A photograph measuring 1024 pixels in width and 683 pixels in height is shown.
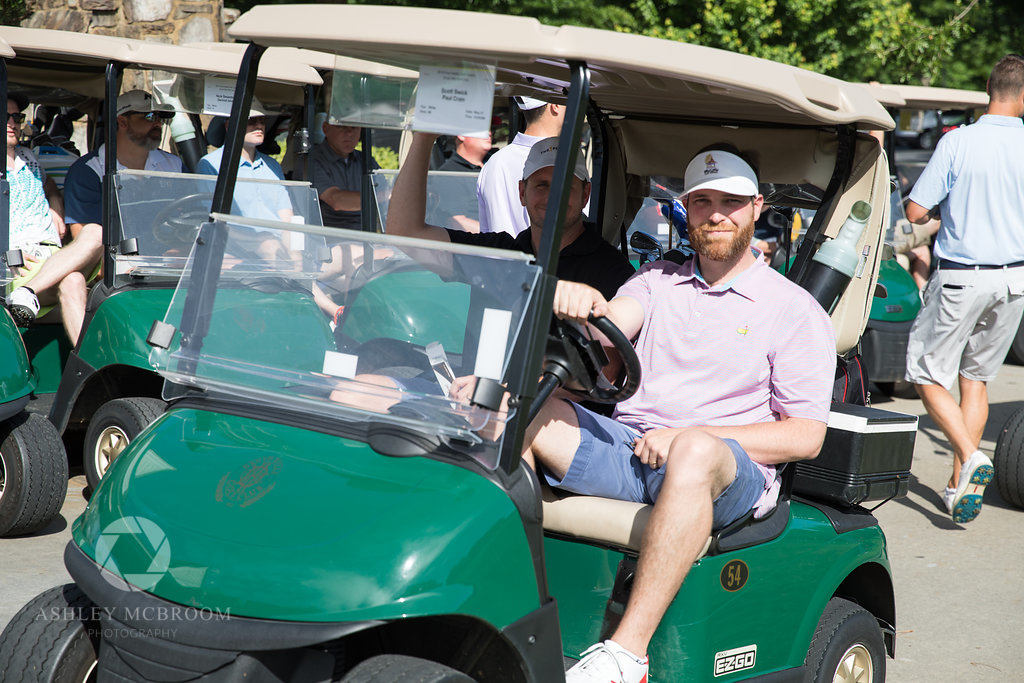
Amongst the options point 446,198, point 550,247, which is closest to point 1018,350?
point 446,198

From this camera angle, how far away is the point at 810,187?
10.6 feet

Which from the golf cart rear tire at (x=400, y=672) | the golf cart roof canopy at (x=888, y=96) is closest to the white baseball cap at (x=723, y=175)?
the golf cart rear tire at (x=400, y=672)

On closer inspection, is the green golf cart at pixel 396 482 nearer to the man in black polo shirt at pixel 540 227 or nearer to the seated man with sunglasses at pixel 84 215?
the man in black polo shirt at pixel 540 227

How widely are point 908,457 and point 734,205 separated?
0.89 metres

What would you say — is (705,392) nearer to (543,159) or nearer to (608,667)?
(608,667)

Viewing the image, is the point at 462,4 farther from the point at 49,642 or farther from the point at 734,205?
the point at 49,642

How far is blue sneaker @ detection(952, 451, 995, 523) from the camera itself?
15.8 ft

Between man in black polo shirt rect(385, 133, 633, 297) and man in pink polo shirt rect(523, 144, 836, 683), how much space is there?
34 centimetres

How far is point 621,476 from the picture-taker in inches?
104

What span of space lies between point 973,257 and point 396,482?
3.88 metres

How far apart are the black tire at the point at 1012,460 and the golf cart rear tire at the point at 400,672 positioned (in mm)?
3883

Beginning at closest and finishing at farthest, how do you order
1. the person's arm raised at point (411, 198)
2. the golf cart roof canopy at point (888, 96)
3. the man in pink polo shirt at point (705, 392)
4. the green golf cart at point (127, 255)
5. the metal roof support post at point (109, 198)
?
the man in pink polo shirt at point (705, 392) → the person's arm raised at point (411, 198) → the green golf cart at point (127, 255) → the metal roof support post at point (109, 198) → the golf cart roof canopy at point (888, 96)

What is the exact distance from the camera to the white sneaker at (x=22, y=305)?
4746 mm

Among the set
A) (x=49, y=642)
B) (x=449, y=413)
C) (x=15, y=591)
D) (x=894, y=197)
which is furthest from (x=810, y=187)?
(x=894, y=197)
